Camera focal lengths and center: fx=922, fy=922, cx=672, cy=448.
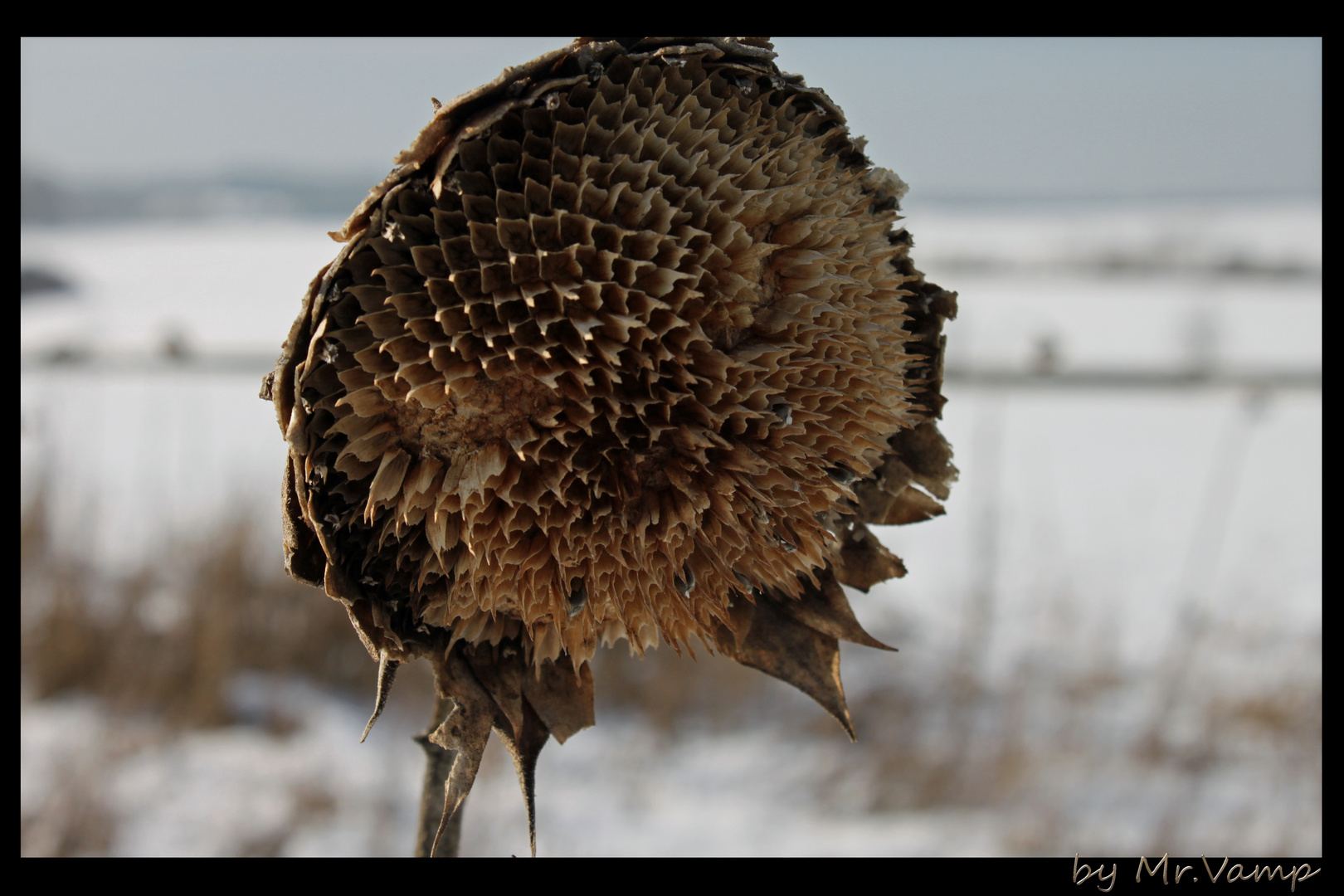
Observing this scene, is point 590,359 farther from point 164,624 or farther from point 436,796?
point 164,624

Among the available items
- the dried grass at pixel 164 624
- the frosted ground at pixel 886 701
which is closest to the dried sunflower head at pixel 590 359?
the frosted ground at pixel 886 701

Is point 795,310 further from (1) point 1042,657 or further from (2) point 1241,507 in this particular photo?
(2) point 1241,507

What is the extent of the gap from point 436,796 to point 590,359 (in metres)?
0.35

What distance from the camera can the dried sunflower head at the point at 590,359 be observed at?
16.5 inches

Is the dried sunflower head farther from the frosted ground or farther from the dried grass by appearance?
the dried grass

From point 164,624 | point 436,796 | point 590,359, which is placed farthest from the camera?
point 164,624

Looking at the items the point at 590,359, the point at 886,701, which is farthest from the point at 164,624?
the point at 590,359

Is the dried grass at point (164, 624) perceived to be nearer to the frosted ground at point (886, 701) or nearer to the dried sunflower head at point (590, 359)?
the frosted ground at point (886, 701)

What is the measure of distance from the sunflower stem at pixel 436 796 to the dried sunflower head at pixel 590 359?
9cm

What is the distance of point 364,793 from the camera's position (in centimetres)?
188

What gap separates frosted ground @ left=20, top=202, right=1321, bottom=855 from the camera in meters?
1.79

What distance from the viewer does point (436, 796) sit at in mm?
607

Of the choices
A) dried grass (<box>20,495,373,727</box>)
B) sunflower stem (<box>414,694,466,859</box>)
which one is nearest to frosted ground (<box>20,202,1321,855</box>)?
dried grass (<box>20,495,373,727</box>)

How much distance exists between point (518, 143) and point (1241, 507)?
9.79 ft
